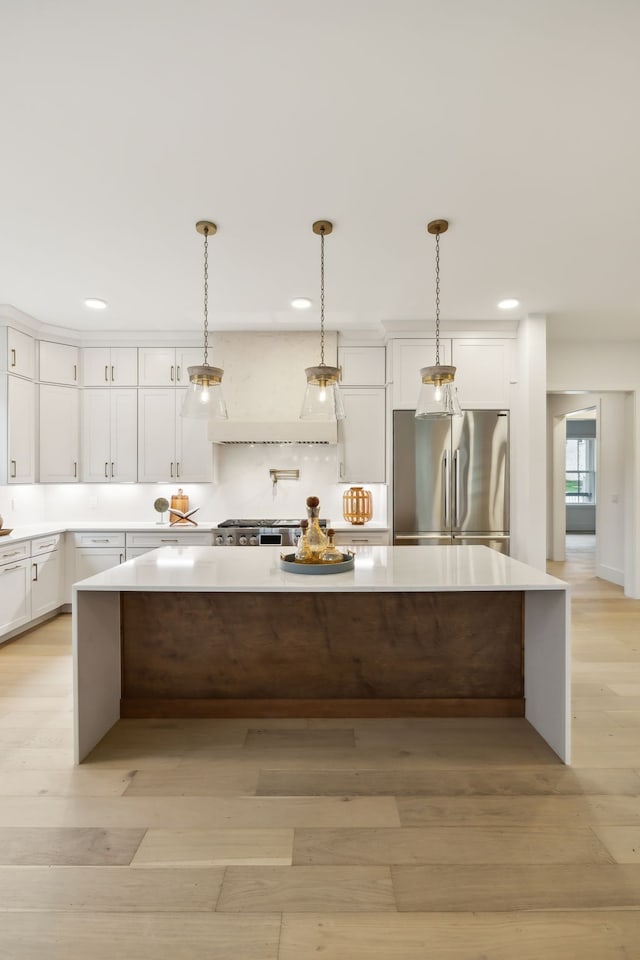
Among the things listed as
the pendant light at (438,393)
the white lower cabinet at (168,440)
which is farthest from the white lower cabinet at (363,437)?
the pendant light at (438,393)

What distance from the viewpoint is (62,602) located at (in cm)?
488

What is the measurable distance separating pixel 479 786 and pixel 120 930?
142 centimetres

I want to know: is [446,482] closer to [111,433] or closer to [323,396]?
[323,396]

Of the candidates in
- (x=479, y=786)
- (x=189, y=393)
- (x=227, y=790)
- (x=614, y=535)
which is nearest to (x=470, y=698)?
(x=479, y=786)

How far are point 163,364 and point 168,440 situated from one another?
756 millimetres

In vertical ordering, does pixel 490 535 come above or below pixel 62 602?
above

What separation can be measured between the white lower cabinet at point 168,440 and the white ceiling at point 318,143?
1363mm

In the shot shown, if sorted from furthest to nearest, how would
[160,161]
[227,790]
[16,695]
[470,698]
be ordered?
[16,695]
[470,698]
[160,161]
[227,790]

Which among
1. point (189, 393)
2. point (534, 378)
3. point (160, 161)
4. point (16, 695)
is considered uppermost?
point (160, 161)

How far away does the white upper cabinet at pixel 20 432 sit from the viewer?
14.6 feet

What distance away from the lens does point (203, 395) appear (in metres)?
2.70

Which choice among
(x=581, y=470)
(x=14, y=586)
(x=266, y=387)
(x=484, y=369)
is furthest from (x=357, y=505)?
(x=581, y=470)

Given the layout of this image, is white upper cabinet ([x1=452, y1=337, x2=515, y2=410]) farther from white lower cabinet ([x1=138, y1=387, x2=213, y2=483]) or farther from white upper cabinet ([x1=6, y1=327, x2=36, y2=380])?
white upper cabinet ([x1=6, y1=327, x2=36, y2=380])

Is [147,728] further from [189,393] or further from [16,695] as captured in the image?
[189,393]
